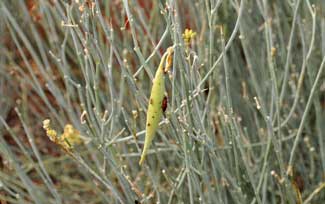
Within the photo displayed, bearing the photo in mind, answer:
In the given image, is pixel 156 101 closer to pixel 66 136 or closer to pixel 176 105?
pixel 66 136

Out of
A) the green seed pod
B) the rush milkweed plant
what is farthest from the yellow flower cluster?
the green seed pod

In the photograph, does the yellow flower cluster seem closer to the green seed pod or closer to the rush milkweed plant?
the rush milkweed plant

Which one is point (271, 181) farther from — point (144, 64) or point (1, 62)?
point (1, 62)

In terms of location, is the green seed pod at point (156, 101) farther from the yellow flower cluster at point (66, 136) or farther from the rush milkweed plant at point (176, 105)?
Result: the yellow flower cluster at point (66, 136)

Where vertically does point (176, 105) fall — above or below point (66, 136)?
below

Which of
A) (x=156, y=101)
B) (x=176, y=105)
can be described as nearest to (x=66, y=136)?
(x=156, y=101)

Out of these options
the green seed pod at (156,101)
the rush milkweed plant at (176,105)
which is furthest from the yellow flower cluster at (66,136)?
the green seed pod at (156,101)

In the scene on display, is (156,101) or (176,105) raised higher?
(156,101)

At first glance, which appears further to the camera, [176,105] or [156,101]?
[176,105]

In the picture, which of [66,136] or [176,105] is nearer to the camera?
[66,136]
